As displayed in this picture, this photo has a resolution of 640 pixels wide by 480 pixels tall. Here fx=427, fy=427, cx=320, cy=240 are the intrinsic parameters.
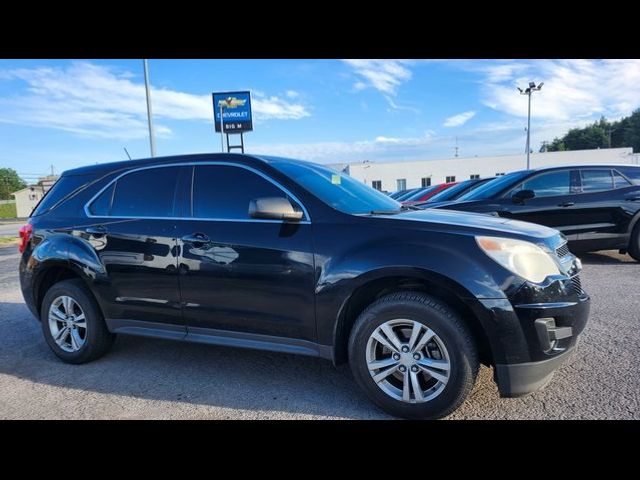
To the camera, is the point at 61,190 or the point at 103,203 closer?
the point at 103,203

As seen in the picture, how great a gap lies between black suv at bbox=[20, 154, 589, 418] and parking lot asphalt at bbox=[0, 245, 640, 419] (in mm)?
295

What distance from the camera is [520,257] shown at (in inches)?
106

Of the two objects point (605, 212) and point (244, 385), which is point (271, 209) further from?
point (605, 212)

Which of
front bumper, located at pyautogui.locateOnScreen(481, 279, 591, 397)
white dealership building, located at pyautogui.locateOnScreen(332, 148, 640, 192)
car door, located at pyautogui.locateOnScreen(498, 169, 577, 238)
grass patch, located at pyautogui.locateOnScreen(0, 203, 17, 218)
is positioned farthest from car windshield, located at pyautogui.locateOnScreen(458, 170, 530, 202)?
grass patch, located at pyautogui.locateOnScreen(0, 203, 17, 218)

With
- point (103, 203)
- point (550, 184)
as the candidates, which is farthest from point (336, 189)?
point (550, 184)

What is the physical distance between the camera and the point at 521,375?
2.59 meters

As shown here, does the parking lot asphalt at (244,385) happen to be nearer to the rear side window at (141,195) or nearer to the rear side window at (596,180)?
the rear side window at (141,195)

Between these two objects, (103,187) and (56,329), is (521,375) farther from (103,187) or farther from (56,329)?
(56,329)

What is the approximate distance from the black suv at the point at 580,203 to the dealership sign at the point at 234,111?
16040 mm

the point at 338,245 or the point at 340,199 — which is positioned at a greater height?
the point at 340,199

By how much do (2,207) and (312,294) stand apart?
8546 centimetres

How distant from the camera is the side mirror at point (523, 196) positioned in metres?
7.02

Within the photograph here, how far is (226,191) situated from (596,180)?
21.5 ft
